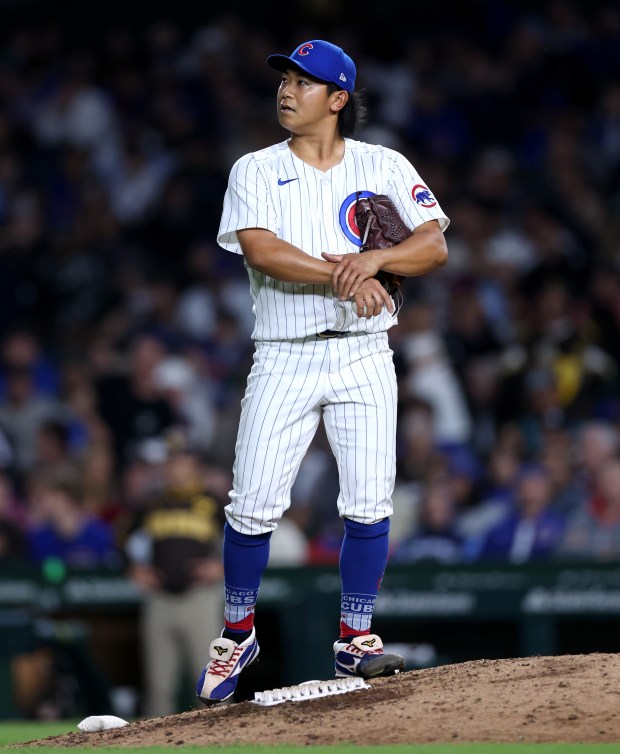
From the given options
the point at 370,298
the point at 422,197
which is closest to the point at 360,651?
the point at 370,298

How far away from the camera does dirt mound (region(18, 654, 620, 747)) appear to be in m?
4.33

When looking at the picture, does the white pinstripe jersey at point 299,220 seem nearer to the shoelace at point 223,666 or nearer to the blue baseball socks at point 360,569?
the blue baseball socks at point 360,569

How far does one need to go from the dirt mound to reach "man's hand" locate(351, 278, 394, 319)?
124cm

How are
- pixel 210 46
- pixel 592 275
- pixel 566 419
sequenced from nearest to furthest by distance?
pixel 566 419 < pixel 592 275 < pixel 210 46

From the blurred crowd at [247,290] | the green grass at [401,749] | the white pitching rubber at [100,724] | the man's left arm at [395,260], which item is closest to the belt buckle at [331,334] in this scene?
the man's left arm at [395,260]

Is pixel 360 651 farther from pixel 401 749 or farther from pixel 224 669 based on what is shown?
pixel 401 749

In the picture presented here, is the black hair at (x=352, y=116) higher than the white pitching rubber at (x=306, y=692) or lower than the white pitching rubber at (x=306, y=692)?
higher

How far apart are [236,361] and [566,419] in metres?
2.43

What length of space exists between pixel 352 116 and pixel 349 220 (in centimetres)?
42

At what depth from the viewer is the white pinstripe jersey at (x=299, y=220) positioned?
4.73 meters

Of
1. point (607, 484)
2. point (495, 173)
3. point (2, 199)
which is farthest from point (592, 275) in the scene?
point (2, 199)

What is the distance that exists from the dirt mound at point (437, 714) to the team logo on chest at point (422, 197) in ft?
5.18

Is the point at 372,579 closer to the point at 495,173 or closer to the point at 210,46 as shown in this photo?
the point at 495,173

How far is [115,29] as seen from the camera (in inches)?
515
